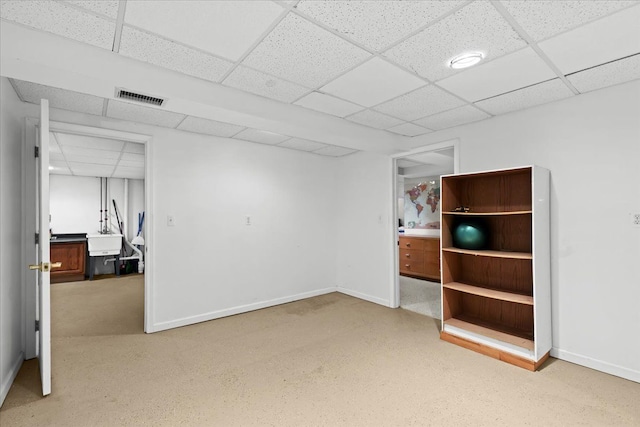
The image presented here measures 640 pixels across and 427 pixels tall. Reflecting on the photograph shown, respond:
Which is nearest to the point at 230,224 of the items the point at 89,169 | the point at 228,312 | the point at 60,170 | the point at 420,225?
the point at 228,312

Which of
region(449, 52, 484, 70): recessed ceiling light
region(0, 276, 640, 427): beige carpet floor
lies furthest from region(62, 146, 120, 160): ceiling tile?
region(449, 52, 484, 70): recessed ceiling light

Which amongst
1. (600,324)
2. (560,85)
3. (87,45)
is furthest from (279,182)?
(600,324)

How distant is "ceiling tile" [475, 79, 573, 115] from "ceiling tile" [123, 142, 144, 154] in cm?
434

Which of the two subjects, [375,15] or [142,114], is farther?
[142,114]

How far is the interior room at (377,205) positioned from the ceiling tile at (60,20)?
0.01 metres

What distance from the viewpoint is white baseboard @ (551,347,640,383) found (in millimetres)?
2408

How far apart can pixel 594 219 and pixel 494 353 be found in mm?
1434

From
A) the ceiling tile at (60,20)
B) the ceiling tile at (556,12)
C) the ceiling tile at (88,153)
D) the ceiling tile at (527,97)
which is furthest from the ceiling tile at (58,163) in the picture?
the ceiling tile at (556,12)

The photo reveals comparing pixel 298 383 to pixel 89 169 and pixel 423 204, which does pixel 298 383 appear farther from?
A: pixel 89 169

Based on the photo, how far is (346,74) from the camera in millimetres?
2303

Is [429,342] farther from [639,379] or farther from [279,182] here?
[279,182]

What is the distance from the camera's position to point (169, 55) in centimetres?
202

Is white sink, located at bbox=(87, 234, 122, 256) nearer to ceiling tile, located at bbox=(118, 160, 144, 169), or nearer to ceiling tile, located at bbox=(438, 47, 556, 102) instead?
ceiling tile, located at bbox=(118, 160, 144, 169)

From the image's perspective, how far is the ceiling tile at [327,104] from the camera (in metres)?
2.74
